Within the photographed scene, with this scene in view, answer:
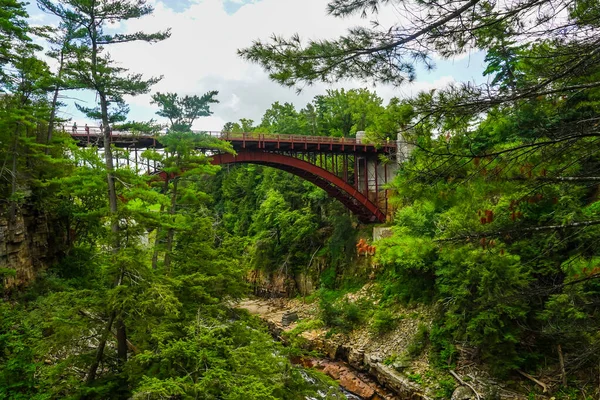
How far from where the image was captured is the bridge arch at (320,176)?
17.3 m

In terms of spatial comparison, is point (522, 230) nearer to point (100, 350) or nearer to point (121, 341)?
point (100, 350)

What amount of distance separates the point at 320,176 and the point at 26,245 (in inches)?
495

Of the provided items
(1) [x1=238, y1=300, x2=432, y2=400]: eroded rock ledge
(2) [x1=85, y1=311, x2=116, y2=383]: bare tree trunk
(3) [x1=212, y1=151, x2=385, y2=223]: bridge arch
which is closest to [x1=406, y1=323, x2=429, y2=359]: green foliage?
(1) [x1=238, y1=300, x2=432, y2=400]: eroded rock ledge

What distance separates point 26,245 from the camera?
992 centimetres

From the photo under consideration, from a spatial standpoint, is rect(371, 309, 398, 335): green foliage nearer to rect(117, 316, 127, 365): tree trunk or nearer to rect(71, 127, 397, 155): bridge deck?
rect(71, 127, 397, 155): bridge deck

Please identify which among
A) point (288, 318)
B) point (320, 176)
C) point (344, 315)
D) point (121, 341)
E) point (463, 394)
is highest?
point (320, 176)

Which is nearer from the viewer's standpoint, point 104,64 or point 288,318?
point 104,64

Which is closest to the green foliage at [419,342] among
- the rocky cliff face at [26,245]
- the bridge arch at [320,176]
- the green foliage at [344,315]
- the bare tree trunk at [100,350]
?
the green foliage at [344,315]

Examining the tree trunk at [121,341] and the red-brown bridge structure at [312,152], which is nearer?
the tree trunk at [121,341]

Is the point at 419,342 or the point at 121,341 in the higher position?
the point at 121,341

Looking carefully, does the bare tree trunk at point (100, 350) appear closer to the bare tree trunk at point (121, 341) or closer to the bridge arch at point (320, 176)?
the bare tree trunk at point (121, 341)

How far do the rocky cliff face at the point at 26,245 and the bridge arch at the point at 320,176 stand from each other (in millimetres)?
7045

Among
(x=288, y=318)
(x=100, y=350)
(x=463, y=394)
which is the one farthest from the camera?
(x=288, y=318)

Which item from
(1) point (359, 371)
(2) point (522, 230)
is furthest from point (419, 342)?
(2) point (522, 230)
